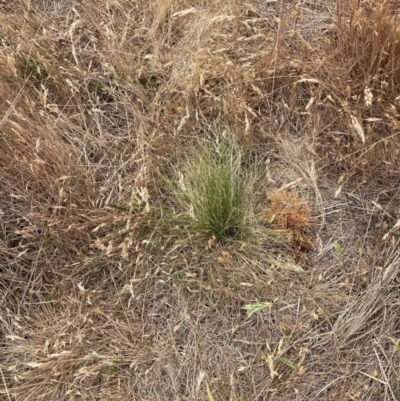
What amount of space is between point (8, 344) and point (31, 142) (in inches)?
27.7

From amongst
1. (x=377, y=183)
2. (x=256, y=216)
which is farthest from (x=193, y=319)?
(x=377, y=183)

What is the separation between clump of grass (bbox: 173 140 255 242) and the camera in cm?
166

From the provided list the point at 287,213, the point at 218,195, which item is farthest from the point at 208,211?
the point at 287,213

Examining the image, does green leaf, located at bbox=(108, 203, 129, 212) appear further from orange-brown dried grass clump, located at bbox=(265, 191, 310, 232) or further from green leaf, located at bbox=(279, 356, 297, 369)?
green leaf, located at bbox=(279, 356, 297, 369)

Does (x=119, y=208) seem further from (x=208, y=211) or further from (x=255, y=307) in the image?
(x=255, y=307)

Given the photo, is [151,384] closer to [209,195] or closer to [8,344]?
Answer: [8,344]

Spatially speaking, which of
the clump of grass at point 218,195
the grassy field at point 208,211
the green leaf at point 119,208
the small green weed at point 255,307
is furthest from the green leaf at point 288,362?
the green leaf at point 119,208

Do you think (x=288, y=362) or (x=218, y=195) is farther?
(x=218, y=195)

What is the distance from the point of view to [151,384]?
1.60 metres

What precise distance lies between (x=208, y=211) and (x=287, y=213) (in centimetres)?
27

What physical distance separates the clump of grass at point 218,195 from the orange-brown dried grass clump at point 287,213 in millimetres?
76

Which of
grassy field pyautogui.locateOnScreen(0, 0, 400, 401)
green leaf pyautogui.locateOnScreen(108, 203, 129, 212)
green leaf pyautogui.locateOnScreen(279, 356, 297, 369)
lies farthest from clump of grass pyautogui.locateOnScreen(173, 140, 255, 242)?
green leaf pyautogui.locateOnScreen(279, 356, 297, 369)

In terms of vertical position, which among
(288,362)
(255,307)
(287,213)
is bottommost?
(288,362)

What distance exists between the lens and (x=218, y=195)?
5.43ft
